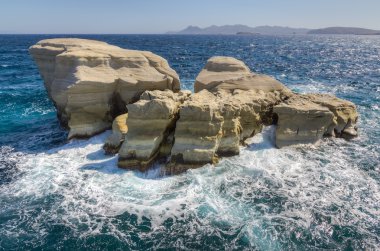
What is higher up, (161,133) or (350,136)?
(161,133)

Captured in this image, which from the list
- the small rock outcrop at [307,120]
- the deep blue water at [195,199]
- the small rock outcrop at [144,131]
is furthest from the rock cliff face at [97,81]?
the small rock outcrop at [307,120]

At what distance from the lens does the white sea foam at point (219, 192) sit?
13938 millimetres

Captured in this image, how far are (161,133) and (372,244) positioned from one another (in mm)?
11146

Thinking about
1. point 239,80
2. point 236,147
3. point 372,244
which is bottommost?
point 372,244

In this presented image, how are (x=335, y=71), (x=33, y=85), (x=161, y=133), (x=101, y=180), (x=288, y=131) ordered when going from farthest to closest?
1. (x=335, y=71)
2. (x=33, y=85)
3. (x=288, y=131)
4. (x=161, y=133)
5. (x=101, y=180)

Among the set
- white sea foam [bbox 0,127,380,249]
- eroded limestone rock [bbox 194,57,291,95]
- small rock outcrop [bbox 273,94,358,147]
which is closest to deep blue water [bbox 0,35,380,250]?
white sea foam [bbox 0,127,380,249]

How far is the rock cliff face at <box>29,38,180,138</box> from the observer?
→ 20.8 m

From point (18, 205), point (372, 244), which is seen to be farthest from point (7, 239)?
point (372, 244)

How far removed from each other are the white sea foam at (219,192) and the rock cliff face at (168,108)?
3.28ft

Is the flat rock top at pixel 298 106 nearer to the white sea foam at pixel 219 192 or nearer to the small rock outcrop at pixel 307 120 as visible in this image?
the small rock outcrop at pixel 307 120

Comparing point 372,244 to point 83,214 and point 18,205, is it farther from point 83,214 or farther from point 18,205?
point 18,205

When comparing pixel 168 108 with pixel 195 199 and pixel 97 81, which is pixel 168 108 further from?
pixel 97 81

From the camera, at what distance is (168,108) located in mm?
18062

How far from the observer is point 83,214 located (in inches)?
564
